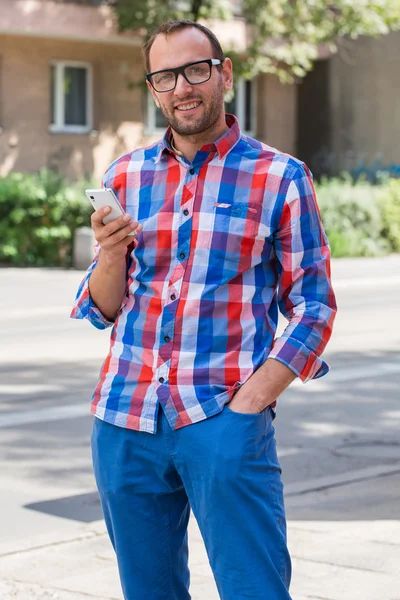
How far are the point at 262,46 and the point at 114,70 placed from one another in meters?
3.38

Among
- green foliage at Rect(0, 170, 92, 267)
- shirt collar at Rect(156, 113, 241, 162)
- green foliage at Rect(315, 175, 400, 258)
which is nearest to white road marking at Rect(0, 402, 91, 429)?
shirt collar at Rect(156, 113, 241, 162)

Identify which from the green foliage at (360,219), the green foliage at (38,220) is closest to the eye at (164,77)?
the green foliage at (38,220)

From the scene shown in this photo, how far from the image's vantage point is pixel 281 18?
2700 cm

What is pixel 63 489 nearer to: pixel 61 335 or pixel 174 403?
pixel 174 403

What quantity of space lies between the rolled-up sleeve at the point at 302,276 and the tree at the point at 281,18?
2310 cm

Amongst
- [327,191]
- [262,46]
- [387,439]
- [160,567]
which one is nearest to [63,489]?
[387,439]

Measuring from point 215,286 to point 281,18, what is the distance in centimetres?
2484

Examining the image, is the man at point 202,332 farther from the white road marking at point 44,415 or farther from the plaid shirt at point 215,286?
the white road marking at point 44,415

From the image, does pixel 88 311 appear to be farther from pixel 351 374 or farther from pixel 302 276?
pixel 351 374

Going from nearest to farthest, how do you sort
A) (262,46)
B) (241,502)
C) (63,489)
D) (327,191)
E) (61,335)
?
(241,502)
(63,489)
(61,335)
(327,191)
(262,46)

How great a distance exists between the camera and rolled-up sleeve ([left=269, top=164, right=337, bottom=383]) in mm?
2990

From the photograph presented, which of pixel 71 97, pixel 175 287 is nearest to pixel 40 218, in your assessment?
pixel 71 97

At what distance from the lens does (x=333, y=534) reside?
5504 millimetres

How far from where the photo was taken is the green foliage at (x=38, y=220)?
72.4 feet
